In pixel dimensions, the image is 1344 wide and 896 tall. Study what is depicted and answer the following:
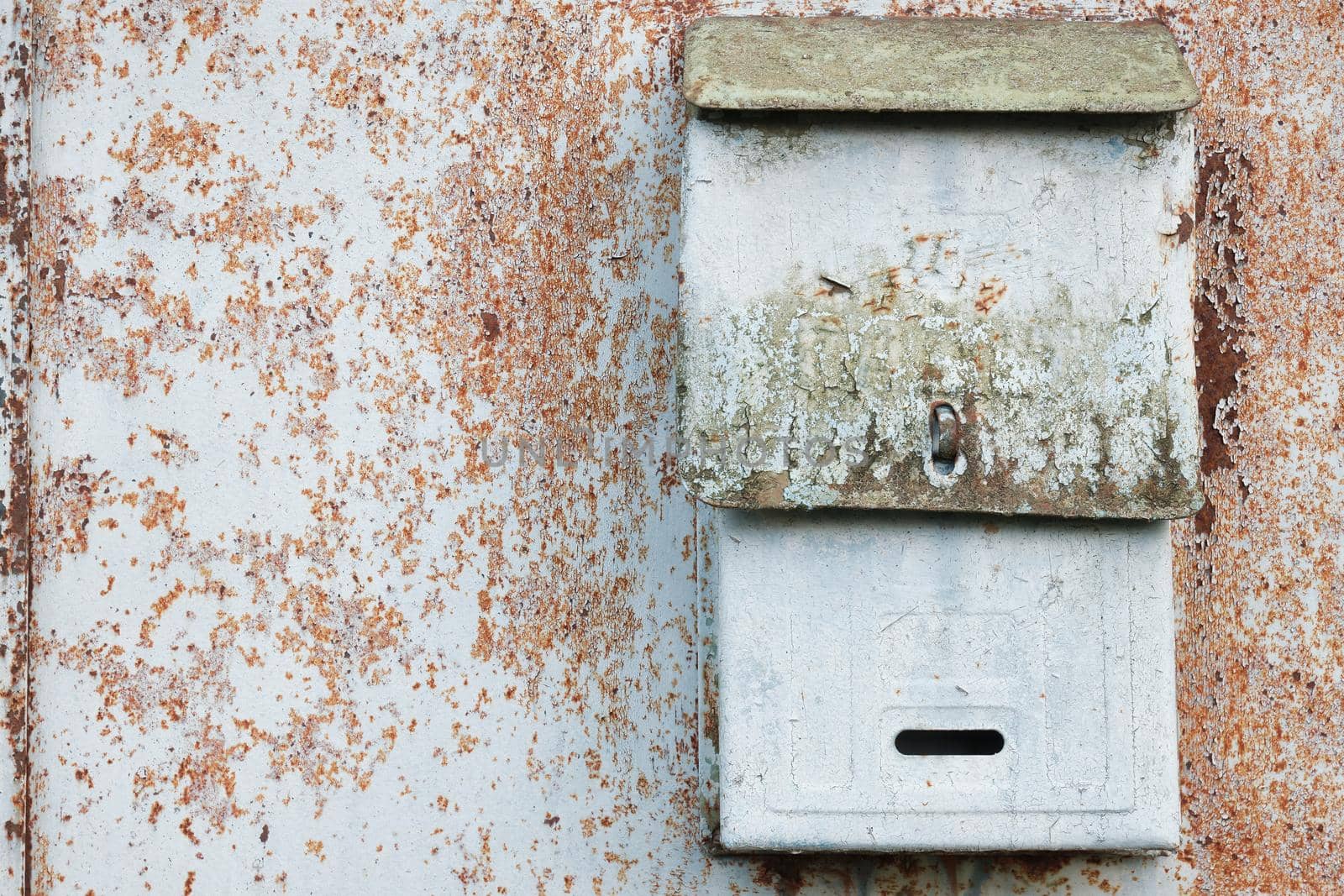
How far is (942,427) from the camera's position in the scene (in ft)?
3.20

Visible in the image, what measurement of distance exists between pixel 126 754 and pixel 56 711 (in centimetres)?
9

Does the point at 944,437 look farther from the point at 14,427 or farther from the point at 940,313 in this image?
the point at 14,427

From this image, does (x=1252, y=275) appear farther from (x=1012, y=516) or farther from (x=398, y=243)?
(x=398, y=243)

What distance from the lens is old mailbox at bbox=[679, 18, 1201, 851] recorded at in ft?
3.22

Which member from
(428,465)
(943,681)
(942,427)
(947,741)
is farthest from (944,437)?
(428,465)

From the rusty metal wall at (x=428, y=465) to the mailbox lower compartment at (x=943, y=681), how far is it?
0.18m

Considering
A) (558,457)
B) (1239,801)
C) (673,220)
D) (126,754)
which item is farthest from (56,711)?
(1239,801)

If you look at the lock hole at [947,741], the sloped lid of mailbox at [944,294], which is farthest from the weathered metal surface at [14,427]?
the lock hole at [947,741]

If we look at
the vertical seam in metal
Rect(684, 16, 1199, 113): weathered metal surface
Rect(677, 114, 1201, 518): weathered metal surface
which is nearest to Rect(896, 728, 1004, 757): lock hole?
Rect(677, 114, 1201, 518): weathered metal surface

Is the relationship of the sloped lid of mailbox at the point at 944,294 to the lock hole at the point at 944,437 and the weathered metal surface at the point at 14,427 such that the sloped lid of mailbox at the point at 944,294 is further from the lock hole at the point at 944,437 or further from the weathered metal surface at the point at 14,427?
the weathered metal surface at the point at 14,427

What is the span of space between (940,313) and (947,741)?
444mm

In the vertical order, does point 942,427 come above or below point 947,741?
above

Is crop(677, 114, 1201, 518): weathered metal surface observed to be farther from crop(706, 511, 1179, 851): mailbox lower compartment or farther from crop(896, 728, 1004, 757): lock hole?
crop(896, 728, 1004, 757): lock hole

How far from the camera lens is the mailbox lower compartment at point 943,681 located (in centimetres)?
99
